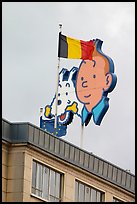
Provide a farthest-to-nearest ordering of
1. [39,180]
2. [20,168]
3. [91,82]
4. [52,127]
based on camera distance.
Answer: [52,127]
[91,82]
[39,180]
[20,168]

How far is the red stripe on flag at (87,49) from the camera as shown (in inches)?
2053

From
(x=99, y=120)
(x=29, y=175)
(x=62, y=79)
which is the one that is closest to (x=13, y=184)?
(x=29, y=175)

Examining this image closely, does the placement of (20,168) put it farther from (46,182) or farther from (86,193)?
(86,193)

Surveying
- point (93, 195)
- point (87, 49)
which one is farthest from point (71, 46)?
point (93, 195)

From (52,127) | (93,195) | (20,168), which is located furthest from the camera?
(52,127)

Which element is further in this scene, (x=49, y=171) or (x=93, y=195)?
(x=93, y=195)

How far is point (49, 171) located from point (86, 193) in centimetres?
288

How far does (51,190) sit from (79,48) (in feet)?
35.3

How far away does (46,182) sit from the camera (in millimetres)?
44844

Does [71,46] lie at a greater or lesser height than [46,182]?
greater

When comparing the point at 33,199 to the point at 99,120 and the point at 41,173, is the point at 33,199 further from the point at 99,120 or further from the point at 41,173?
the point at 99,120

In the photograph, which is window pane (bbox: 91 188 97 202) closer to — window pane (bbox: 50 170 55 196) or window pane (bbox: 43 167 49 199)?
window pane (bbox: 50 170 55 196)

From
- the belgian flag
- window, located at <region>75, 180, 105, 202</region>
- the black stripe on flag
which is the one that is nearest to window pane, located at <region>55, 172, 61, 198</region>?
window, located at <region>75, 180, 105, 202</region>

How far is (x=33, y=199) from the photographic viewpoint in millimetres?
43406
